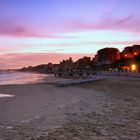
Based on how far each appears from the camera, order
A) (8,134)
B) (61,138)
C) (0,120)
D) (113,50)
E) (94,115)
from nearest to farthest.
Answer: (61,138) < (8,134) < (0,120) < (94,115) < (113,50)

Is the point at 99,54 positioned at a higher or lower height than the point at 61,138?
higher

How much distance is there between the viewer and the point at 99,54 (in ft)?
550

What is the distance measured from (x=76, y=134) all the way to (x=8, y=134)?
2.19 m

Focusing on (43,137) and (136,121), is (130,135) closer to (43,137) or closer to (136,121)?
(136,121)

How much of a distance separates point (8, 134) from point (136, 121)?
4.75 meters

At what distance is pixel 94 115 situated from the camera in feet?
34.4

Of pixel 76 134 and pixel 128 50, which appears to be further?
pixel 128 50

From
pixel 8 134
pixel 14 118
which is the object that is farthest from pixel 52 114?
pixel 8 134

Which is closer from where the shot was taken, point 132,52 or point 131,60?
point 131,60

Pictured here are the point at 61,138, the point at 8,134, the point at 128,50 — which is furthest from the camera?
the point at 128,50

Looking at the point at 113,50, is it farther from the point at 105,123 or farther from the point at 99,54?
the point at 105,123

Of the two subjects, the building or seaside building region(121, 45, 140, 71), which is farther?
the building

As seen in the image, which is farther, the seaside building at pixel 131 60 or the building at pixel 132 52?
the building at pixel 132 52

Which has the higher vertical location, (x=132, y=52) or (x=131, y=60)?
(x=132, y=52)
